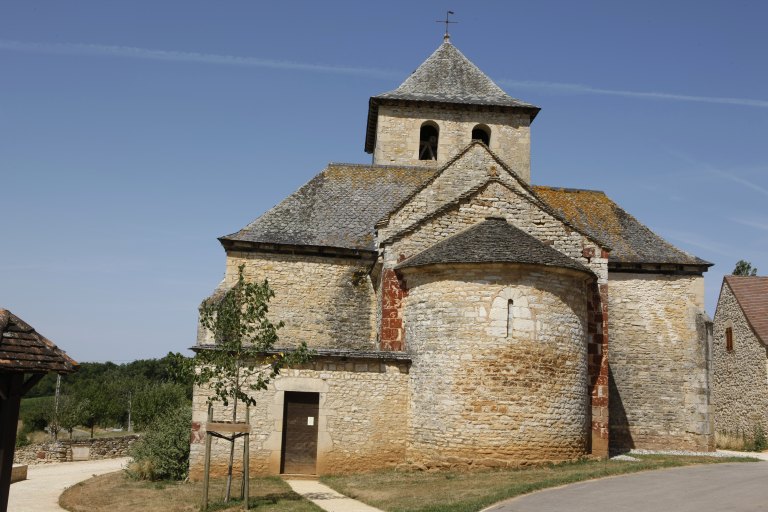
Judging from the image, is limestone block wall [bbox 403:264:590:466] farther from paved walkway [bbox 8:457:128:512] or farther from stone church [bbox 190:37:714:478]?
paved walkway [bbox 8:457:128:512]

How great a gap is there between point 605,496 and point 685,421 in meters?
11.2

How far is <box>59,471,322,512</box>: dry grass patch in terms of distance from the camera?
Result: 12.1 metres

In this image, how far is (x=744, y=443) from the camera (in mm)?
23766

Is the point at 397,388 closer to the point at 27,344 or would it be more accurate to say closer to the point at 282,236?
the point at 282,236

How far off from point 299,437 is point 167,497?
132 inches

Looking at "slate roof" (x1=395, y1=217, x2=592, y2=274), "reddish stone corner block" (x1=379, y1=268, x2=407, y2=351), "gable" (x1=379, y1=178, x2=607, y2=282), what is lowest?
"reddish stone corner block" (x1=379, y1=268, x2=407, y2=351)

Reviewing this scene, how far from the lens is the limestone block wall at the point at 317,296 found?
20.6 metres

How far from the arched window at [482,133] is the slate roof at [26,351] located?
68.8 ft

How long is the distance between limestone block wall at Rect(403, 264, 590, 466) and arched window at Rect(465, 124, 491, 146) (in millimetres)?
12766

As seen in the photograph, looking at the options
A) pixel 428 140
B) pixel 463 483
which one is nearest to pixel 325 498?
pixel 463 483

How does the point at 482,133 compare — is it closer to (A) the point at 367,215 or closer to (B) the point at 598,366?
(A) the point at 367,215

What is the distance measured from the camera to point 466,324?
51.3 ft

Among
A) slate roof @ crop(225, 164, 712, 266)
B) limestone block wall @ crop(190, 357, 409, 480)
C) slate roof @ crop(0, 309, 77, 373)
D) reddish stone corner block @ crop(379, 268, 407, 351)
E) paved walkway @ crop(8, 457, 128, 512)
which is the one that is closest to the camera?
slate roof @ crop(0, 309, 77, 373)

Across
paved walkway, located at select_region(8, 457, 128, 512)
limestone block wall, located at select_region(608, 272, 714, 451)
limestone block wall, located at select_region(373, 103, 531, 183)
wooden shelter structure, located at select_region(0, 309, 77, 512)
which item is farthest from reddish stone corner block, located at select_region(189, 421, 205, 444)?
limestone block wall, located at select_region(373, 103, 531, 183)
